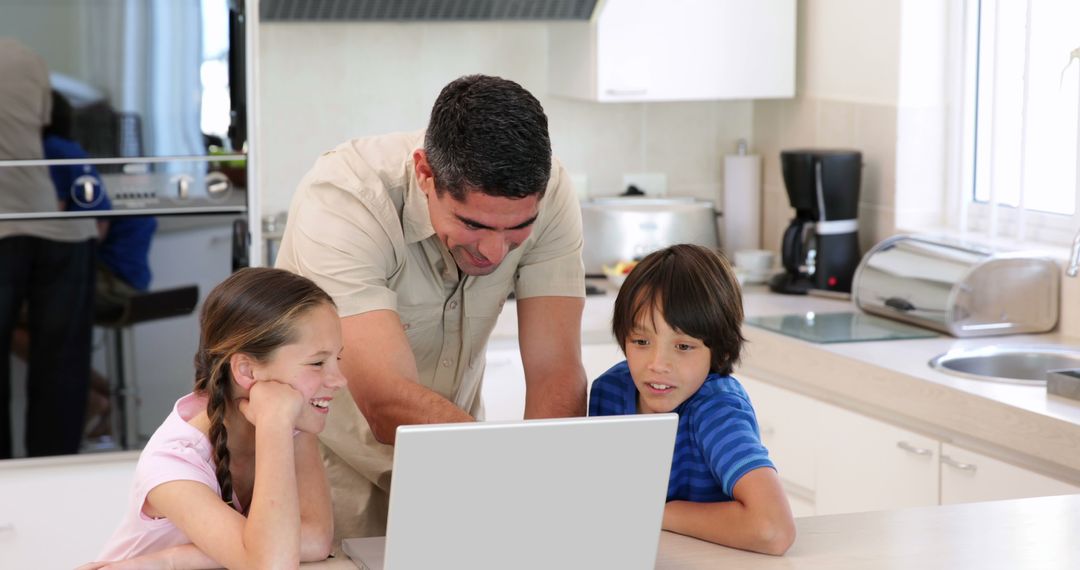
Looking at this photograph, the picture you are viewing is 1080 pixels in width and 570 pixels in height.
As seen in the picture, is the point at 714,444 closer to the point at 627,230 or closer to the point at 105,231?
the point at 105,231

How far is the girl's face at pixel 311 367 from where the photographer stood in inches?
60.5

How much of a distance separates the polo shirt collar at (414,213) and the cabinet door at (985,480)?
3.89ft

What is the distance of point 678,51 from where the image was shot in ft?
11.7

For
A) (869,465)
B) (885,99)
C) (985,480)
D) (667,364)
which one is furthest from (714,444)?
(885,99)

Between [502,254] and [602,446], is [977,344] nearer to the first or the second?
[502,254]

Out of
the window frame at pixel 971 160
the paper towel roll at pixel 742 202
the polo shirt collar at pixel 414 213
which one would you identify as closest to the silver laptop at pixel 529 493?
the polo shirt collar at pixel 414 213

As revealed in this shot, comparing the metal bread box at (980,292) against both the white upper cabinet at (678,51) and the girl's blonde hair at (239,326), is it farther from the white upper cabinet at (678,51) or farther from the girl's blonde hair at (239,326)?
the girl's blonde hair at (239,326)

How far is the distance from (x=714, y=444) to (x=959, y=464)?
1.02 meters

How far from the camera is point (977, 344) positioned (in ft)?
9.34

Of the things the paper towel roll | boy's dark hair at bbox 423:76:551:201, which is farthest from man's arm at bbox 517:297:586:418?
the paper towel roll

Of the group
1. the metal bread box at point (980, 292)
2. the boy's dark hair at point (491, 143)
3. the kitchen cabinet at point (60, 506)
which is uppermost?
the boy's dark hair at point (491, 143)

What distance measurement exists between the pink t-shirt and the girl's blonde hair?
0.03 metres

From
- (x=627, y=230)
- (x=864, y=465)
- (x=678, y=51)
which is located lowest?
(x=864, y=465)

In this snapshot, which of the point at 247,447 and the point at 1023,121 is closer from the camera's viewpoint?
the point at 247,447
